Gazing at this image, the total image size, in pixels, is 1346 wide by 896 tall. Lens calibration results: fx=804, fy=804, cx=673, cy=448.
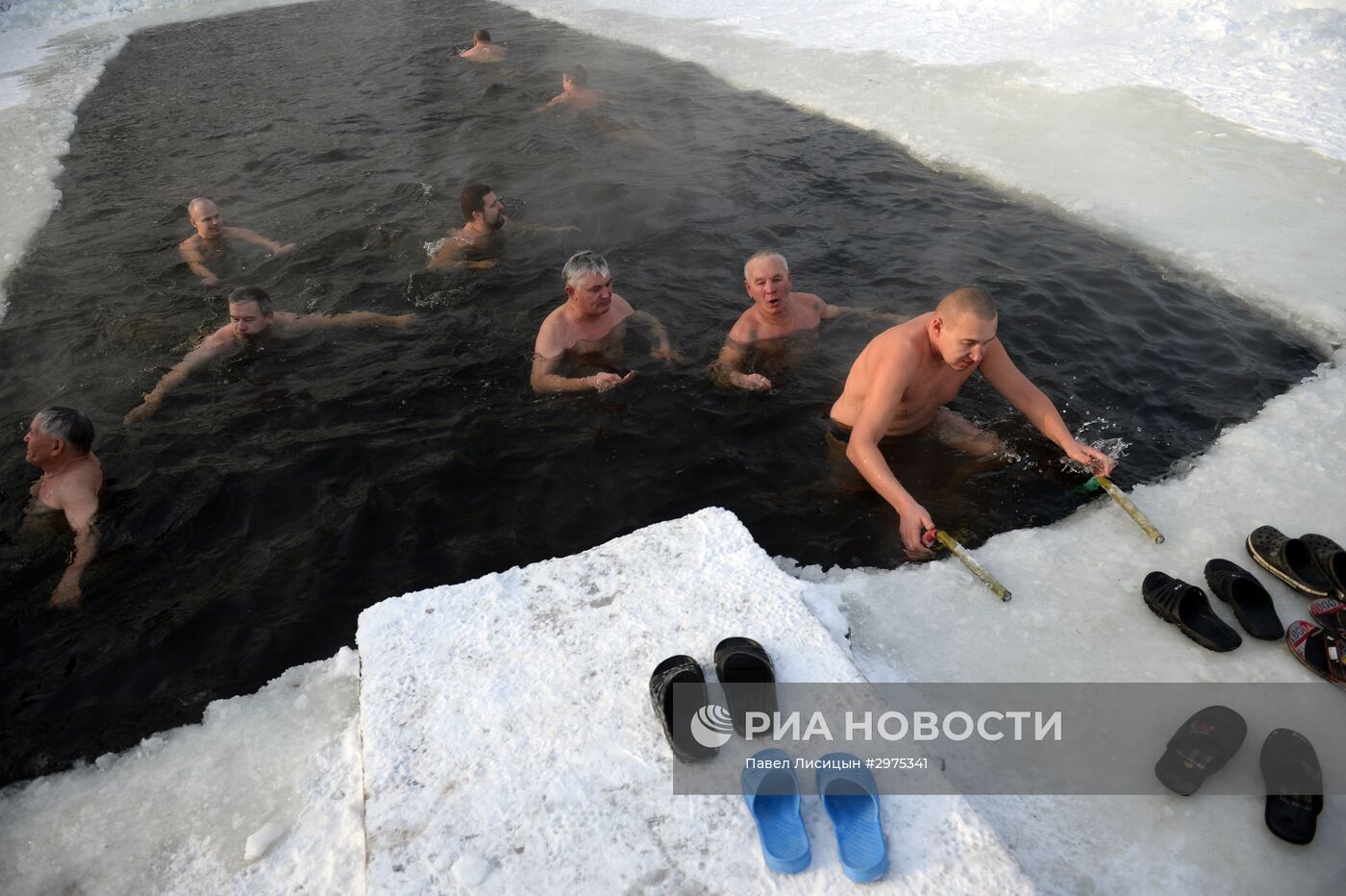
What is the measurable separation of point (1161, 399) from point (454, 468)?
4.20 m

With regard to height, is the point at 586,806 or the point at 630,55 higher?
the point at 586,806

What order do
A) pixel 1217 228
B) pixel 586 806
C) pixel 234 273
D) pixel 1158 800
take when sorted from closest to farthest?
pixel 586 806 → pixel 1158 800 → pixel 1217 228 → pixel 234 273

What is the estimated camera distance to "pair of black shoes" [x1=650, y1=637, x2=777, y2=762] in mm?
2438

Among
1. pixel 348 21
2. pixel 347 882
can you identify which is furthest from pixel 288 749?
pixel 348 21

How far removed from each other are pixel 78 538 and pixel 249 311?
195 centimetres

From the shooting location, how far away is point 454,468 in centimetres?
465

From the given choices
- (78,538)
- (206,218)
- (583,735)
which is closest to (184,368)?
(78,538)

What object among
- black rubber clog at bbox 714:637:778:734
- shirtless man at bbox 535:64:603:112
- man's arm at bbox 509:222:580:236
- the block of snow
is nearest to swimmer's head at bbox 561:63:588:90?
shirtless man at bbox 535:64:603:112

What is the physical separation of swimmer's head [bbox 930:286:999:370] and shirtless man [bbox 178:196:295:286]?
19.4ft

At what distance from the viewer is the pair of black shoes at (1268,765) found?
252 centimetres

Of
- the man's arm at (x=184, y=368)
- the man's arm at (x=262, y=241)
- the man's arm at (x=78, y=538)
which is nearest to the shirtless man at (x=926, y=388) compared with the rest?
the man's arm at (x=78, y=538)

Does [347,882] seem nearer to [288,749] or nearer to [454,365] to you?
[288,749]

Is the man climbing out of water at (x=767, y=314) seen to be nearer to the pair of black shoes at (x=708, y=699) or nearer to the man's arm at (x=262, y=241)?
the pair of black shoes at (x=708, y=699)

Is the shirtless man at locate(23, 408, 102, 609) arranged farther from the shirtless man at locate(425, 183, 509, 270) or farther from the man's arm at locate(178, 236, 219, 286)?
the shirtless man at locate(425, 183, 509, 270)
